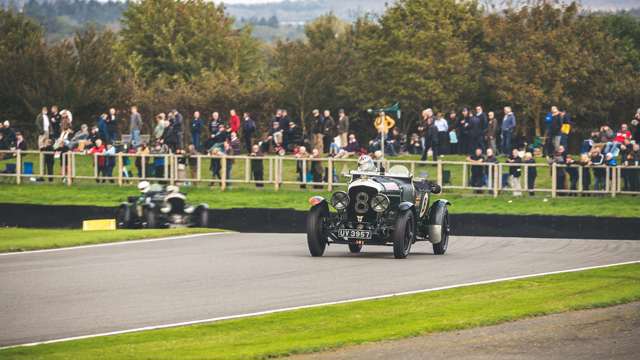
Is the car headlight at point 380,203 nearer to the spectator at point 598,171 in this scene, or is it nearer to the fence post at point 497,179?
the spectator at point 598,171

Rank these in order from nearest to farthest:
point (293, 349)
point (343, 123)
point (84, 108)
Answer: point (293, 349)
point (343, 123)
point (84, 108)

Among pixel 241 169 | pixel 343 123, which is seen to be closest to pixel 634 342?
pixel 241 169

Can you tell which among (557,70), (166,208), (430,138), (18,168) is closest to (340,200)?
(166,208)

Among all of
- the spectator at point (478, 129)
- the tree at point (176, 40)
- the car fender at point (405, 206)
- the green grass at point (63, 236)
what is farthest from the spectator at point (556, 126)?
the tree at point (176, 40)

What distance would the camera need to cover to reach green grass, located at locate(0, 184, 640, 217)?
32.4m

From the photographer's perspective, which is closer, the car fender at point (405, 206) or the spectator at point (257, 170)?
the car fender at point (405, 206)

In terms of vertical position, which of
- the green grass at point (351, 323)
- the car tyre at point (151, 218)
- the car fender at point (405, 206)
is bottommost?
the green grass at point (351, 323)

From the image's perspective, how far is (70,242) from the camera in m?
26.2

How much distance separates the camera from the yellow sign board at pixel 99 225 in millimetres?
30641

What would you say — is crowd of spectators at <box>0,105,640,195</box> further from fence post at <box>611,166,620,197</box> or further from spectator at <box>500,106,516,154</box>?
fence post at <box>611,166,620,197</box>

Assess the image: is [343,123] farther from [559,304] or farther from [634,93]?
[559,304]

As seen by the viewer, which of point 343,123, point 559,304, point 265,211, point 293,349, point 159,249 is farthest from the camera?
point 343,123

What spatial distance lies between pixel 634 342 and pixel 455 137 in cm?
2969

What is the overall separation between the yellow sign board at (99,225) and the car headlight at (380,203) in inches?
375
